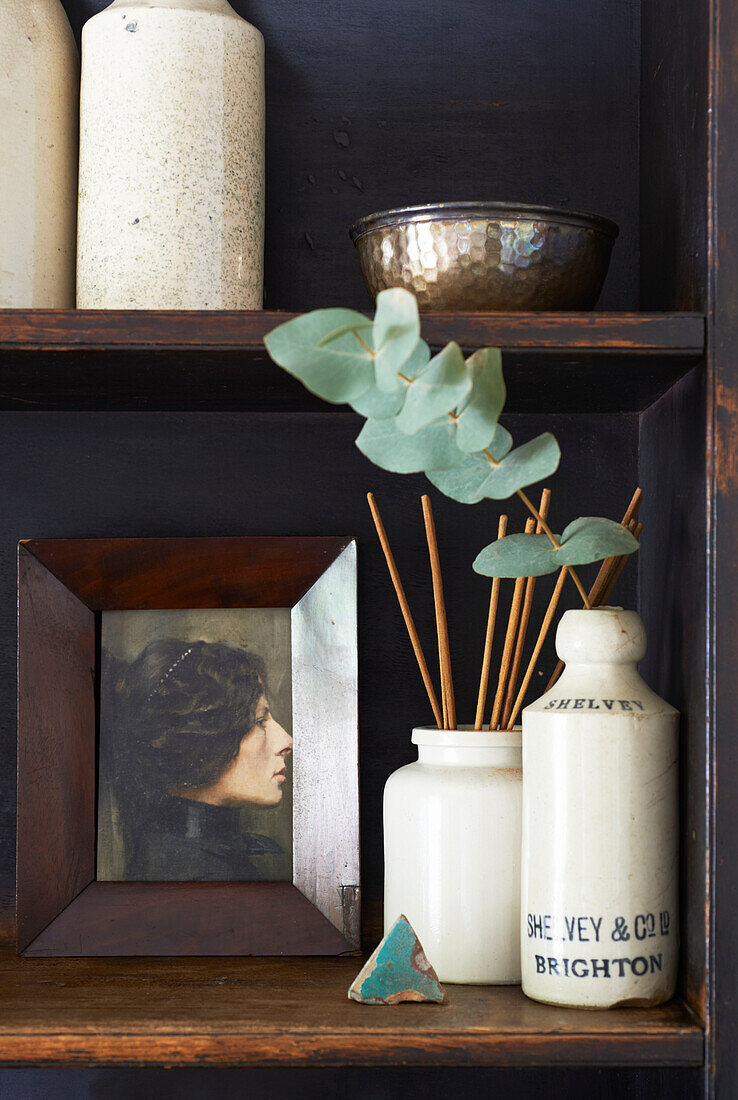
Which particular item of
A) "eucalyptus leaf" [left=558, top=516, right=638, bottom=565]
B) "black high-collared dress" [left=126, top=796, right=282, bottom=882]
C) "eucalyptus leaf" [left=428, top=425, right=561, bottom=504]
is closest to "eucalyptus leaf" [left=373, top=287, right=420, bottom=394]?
"eucalyptus leaf" [left=428, top=425, right=561, bottom=504]

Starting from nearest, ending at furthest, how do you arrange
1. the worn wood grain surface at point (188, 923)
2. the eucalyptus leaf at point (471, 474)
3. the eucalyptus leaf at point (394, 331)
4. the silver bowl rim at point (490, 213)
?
the eucalyptus leaf at point (394, 331)
the eucalyptus leaf at point (471, 474)
the silver bowl rim at point (490, 213)
the worn wood grain surface at point (188, 923)

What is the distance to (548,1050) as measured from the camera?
0.72 metres

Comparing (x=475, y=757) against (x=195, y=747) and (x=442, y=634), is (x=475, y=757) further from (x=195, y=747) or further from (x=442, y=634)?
(x=195, y=747)

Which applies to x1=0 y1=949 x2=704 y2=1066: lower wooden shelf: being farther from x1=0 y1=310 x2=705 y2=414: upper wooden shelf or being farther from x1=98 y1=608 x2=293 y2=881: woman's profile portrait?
x1=0 y1=310 x2=705 y2=414: upper wooden shelf

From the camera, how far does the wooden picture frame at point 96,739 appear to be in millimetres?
961

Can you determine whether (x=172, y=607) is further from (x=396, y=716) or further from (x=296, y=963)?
(x=296, y=963)

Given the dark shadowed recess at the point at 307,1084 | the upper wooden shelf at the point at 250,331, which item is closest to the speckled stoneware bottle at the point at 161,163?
the upper wooden shelf at the point at 250,331

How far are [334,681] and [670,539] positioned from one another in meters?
0.34

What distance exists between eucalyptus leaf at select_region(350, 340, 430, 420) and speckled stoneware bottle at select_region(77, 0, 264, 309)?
0.31 meters

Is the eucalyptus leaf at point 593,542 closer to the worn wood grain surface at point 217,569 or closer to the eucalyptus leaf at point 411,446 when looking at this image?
the eucalyptus leaf at point 411,446

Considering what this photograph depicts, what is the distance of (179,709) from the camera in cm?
101

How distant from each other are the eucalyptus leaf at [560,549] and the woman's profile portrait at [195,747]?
0.99 feet

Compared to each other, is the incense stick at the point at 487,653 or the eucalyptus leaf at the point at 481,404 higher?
the eucalyptus leaf at the point at 481,404

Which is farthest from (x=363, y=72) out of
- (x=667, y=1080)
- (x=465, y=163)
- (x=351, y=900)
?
(x=667, y=1080)
